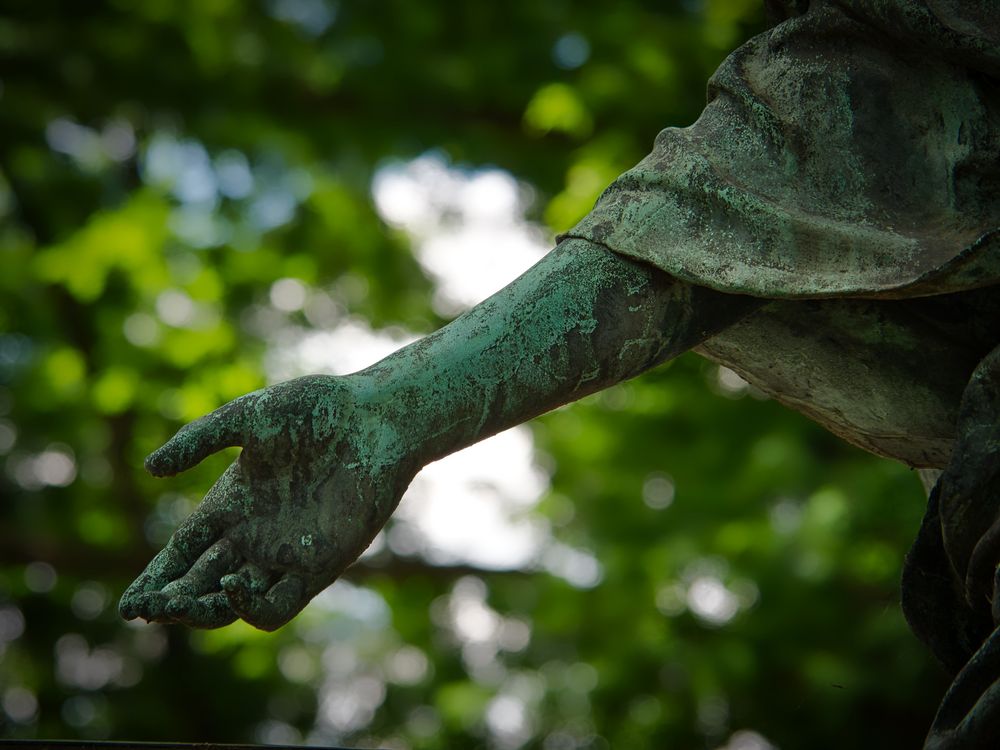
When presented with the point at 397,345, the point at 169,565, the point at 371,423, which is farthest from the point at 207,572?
the point at 397,345

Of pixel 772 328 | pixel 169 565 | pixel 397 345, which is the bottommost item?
pixel 397 345

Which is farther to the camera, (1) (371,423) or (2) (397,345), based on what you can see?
(2) (397,345)

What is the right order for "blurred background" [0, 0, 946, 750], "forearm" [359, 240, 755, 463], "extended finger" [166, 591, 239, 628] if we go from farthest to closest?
"blurred background" [0, 0, 946, 750] < "forearm" [359, 240, 755, 463] < "extended finger" [166, 591, 239, 628]

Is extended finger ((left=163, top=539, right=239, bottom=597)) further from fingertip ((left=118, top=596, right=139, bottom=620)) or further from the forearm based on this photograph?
the forearm

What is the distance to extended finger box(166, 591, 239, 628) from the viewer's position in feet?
4.52

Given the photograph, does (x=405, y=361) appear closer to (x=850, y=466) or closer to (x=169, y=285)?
(x=850, y=466)

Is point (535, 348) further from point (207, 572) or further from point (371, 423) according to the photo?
point (207, 572)

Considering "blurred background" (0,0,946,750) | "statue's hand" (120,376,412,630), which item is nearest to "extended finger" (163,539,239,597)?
"statue's hand" (120,376,412,630)

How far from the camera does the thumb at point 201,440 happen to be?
4.69ft

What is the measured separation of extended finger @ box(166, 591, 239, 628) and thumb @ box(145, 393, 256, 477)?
0.14 m

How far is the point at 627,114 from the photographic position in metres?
5.07

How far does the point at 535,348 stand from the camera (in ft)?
4.96

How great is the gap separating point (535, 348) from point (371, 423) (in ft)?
0.67

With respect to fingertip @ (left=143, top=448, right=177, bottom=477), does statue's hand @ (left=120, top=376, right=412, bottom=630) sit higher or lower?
lower
